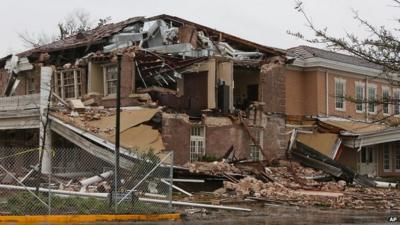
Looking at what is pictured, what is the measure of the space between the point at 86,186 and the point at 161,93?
320 inches

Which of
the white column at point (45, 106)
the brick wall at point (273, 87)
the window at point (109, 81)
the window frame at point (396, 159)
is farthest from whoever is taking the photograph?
the window frame at point (396, 159)

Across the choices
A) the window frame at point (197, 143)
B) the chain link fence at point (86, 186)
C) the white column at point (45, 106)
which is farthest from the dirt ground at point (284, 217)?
the white column at point (45, 106)

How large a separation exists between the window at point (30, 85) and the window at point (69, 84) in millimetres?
3062

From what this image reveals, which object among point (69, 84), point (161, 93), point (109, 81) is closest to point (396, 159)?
point (161, 93)

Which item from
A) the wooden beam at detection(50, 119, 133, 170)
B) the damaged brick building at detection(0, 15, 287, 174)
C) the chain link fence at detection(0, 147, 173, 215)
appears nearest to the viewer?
the chain link fence at detection(0, 147, 173, 215)

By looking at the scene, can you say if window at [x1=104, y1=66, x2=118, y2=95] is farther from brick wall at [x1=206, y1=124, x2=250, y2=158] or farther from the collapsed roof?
brick wall at [x1=206, y1=124, x2=250, y2=158]

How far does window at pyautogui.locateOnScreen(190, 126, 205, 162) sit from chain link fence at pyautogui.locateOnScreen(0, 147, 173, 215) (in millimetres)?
4363

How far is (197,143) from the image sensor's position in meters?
31.6

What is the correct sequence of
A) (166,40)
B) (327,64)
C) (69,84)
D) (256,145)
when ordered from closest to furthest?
(166,40)
(256,145)
(69,84)
(327,64)

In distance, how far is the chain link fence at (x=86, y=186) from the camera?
17.7 meters

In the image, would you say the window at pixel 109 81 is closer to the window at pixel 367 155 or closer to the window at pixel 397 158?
the window at pixel 367 155

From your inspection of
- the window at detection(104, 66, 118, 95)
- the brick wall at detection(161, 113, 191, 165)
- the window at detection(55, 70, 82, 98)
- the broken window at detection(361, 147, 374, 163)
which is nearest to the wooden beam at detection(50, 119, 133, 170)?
the brick wall at detection(161, 113, 191, 165)

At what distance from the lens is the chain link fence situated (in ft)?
58.1

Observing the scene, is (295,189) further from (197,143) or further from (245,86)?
(245,86)
